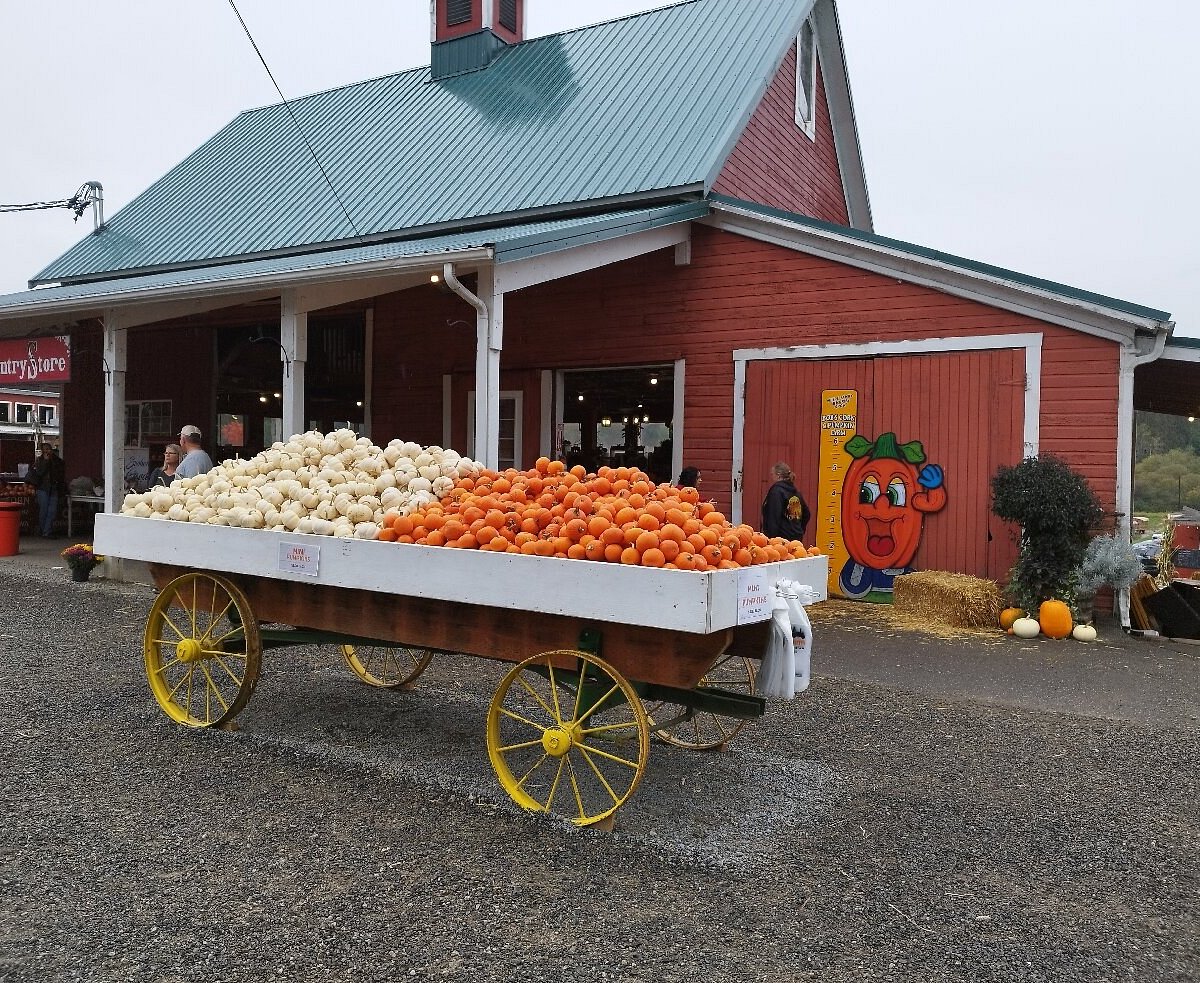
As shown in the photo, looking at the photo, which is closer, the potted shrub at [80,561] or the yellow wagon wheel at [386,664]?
the yellow wagon wheel at [386,664]

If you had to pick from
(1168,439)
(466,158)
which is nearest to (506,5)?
Answer: (466,158)

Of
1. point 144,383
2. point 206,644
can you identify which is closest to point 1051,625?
point 206,644

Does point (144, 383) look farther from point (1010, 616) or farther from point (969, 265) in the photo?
point (1010, 616)

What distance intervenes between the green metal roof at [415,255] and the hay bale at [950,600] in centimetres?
464

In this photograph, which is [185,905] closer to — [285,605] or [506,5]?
[285,605]

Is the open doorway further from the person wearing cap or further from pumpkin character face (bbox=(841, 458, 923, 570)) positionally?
the person wearing cap

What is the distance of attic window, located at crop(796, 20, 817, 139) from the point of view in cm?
1508

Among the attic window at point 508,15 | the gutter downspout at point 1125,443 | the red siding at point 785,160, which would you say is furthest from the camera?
the attic window at point 508,15

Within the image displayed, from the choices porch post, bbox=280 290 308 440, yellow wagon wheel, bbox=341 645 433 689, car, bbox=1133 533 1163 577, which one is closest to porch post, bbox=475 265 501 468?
yellow wagon wheel, bbox=341 645 433 689

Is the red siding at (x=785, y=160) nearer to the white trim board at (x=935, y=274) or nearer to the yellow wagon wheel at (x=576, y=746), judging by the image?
the white trim board at (x=935, y=274)

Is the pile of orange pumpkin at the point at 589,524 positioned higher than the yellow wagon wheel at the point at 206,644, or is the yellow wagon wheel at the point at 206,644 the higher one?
the pile of orange pumpkin at the point at 589,524

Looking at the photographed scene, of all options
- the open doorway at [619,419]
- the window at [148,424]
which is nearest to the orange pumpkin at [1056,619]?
the open doorway at [619,419]

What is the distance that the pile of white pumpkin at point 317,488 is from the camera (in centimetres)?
486

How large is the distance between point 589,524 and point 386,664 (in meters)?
3.00
